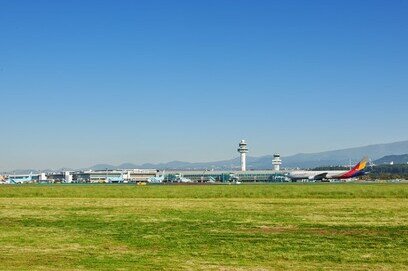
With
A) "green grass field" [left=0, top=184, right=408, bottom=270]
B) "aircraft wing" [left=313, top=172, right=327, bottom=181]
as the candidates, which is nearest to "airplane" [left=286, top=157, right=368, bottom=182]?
"aircraft wing" [left=313, top=172, right=327, bottom=181]

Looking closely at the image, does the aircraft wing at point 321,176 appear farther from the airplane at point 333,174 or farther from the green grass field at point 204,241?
the green grass field at point 204,241

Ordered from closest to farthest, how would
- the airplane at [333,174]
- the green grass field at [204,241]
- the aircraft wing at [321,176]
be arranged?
the green grass field at [204,241]
the airplane at [333,174]
the aircraft wing at [321,176]

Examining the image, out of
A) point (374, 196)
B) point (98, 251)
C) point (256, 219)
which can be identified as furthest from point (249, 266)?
point (374, 196)

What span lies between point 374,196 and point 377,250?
37083mm

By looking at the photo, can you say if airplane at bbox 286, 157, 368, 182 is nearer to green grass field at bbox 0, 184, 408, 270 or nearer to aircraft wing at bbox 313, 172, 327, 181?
aircraft wing at bbox 313, 172, 327, 181

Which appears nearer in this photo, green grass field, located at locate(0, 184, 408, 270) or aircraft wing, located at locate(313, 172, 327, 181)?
green grass field, located at locate(0, 184, 408, 270)

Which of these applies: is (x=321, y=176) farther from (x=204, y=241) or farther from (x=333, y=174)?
(x=204, y=241)

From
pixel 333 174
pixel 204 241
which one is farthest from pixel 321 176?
pixel 204 241

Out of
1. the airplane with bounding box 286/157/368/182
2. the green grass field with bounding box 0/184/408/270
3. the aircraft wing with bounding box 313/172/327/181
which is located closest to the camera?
the green grass field with bounding box 0/184/408/270

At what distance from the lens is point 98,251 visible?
18.2 m

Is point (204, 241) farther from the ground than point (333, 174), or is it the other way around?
point (333, 174)

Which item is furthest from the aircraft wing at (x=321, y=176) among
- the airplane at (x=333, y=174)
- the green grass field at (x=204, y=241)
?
the green grass field at (x=204, y=241)

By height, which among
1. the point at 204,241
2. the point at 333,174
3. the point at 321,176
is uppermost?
the point at 333,174

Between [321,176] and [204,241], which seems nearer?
[204,241]
